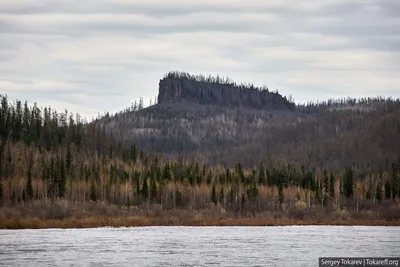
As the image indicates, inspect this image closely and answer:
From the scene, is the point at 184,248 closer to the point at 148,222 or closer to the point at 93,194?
the point at 148,222

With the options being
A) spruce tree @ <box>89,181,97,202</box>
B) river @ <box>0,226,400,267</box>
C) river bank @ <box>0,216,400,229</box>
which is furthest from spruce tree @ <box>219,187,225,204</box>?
river @ <box>0,226,400,267</box>

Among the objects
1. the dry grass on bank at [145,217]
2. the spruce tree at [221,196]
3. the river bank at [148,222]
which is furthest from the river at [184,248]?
the spruce tree at [221,196]

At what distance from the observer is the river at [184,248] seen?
281 ft

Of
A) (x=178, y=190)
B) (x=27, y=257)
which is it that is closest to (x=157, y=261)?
(x=27, y=257)

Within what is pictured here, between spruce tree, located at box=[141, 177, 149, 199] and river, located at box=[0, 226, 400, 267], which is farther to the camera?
spruce tree, located at box=[141, 177, 149, 199]

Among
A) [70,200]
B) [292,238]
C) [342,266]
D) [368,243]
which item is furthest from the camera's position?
[70,200]

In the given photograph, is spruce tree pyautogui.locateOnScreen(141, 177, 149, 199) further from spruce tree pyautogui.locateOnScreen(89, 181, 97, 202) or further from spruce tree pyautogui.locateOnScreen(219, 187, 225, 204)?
spruce tree pyautogui.locateOnScreen(219, 187, 225, 204)

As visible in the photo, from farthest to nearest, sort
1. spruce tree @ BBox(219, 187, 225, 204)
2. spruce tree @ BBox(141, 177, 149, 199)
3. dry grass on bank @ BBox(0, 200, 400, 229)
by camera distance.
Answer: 1. spruce tree @ BBox(219, 187, 225, 204)
2. spruce tree @ BBox(141, 177, 149, 199)
3. dry grass on bank @ BBox(0, 200, 400, 229)

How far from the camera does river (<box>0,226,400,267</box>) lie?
8575cm

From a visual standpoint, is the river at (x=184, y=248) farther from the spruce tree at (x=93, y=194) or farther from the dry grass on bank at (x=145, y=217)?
the spruce tree at (x=93, y=194)

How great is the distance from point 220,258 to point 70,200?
94.0 meters

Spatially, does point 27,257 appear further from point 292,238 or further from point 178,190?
point 178,190

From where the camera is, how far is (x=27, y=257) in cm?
8862

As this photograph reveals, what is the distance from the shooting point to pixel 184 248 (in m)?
102
